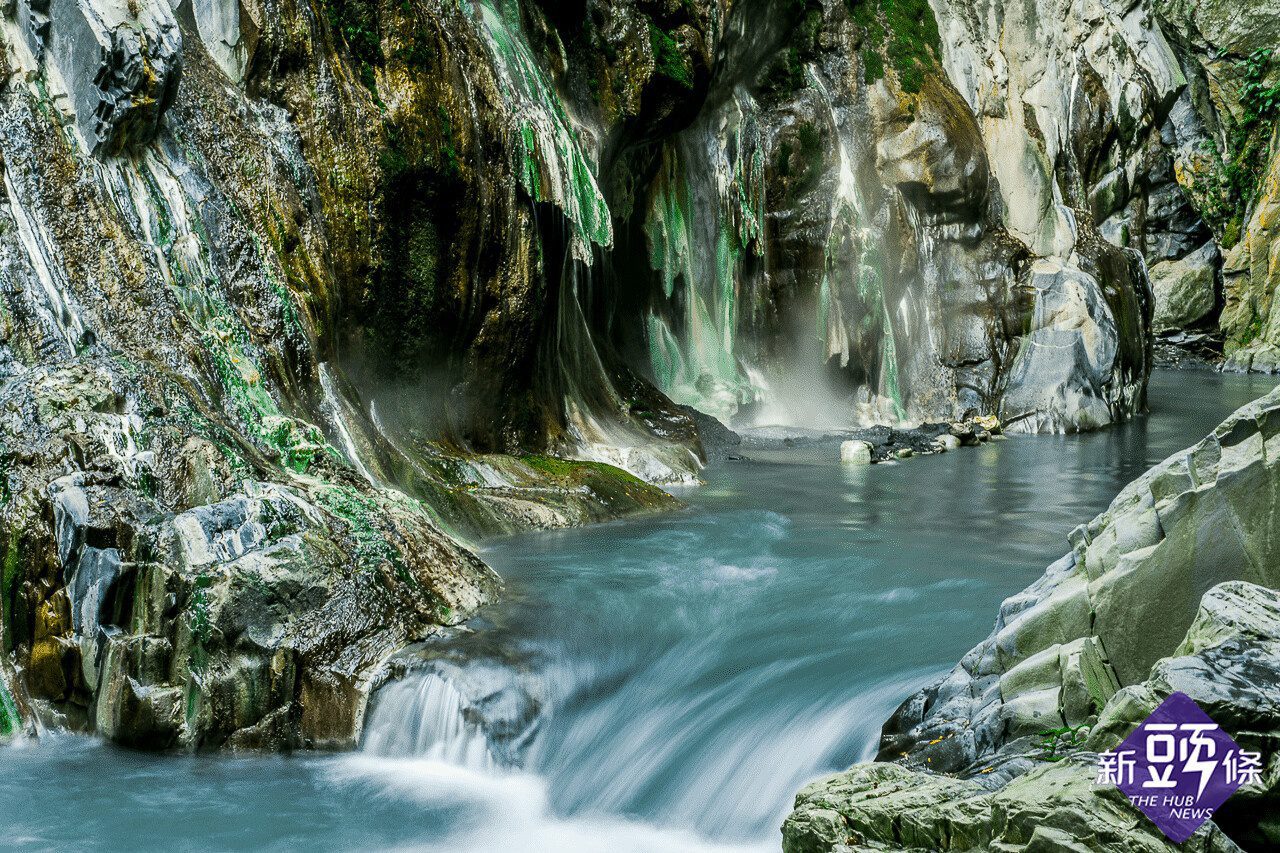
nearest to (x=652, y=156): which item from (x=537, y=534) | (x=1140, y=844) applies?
(x=537, y=534)

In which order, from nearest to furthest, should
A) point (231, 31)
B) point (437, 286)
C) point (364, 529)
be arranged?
point (364, 529) → point (231, 31) → point (437, 286)

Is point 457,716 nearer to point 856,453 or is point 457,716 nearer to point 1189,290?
point 856,453

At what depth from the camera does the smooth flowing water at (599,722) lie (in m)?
4.60

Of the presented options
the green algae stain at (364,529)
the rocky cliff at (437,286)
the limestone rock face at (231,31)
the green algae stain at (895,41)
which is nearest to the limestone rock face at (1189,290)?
the rocky cliff at (437,286)

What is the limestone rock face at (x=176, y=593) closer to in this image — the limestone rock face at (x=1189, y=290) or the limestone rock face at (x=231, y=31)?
the limestone rock face at (x=231, y=31)

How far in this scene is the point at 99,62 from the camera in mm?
6988

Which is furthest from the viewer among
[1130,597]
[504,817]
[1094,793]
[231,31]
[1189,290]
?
[1189,290]

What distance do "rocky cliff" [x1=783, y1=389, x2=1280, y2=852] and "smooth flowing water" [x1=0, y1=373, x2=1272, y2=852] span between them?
2.57ft

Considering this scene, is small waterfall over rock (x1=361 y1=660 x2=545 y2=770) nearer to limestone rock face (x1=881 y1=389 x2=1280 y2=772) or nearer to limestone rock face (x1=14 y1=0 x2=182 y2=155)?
limestone rock face (x1=881 y1=389 x2=1280 y2=772)

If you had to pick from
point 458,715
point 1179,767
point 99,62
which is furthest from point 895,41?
point 1179,767

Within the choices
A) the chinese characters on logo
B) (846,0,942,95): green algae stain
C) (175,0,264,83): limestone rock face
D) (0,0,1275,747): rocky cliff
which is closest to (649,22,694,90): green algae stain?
(0,0,1275,747): rocky cliff

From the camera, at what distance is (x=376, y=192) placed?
353 inches

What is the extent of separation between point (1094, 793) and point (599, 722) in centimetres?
287

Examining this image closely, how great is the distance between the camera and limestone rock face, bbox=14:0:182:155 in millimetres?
Result: 7031
